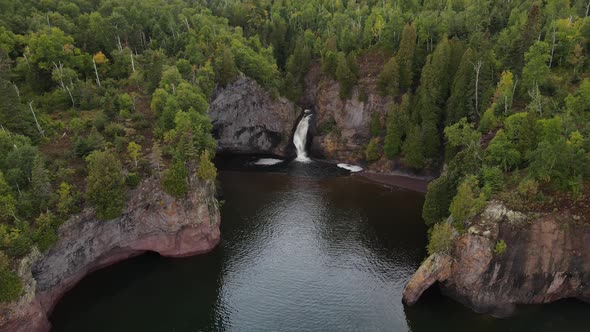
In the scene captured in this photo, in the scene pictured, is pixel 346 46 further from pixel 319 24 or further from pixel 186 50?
pixel 186 50

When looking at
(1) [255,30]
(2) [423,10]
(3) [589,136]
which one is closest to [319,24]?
→ (1) [255,30]

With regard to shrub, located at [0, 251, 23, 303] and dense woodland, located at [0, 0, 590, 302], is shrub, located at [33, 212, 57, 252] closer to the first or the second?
dense woodland, located at [0, 0, 590, 302]

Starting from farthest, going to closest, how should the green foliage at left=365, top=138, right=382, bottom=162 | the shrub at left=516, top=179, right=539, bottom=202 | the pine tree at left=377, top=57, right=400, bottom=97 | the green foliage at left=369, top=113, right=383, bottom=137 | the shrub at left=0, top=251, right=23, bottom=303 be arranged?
the green foliage at left=369, top=113, right=383, bottom=137 < the green foliage at left=365, top=138, right=382, bottom=162 < the pine tree at left=377, top=57, right=400, bottom=97 < the shrub at left=516, top=179, right=539, bottom=202 < the shrub at left=0, top=251, right=23, bottom=303

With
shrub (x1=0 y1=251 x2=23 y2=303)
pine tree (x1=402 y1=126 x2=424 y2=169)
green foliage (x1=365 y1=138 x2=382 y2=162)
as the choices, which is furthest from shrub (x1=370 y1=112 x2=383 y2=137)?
shrub (x1=0 y1=251 x2=23 y2=303)

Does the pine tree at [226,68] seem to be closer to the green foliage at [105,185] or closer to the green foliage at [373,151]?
the green foliage at [373,151]

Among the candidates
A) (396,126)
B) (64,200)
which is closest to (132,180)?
(64,200)

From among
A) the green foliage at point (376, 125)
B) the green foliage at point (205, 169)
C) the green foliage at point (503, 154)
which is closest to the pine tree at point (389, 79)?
the green foliage at point (376, 125)
